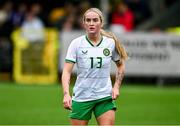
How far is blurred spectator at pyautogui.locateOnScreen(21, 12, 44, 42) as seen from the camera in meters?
26.5

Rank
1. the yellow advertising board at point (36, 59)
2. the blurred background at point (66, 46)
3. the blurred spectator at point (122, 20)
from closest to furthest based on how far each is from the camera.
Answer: the blurred background at point (66, 46), the yellow advertising board at point (36, 59), the blurred spectator at point (122, 20)

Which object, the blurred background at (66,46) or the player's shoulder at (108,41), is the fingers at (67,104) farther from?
the blurred background at (66,46)

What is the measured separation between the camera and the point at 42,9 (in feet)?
100

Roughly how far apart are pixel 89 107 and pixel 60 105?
9.95 m

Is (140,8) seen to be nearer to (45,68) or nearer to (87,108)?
(45,68)

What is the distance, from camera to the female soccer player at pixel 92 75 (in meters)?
10.6

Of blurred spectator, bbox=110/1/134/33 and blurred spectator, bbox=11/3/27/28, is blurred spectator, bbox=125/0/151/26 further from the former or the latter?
blurred spectator, bbox=11/3/27/28

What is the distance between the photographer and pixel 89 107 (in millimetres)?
10727

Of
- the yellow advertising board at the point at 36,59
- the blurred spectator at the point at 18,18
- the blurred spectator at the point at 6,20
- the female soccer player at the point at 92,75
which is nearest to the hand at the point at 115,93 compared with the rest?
the female soccer player at the point at 92,75

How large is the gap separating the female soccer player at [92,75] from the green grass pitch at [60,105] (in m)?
6.19

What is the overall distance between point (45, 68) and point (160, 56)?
373cm

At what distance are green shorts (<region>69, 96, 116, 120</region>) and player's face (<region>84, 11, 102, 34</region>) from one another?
919mm

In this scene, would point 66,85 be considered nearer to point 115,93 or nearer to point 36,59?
point 115,93

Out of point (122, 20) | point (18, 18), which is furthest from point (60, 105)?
point (18, 18)
